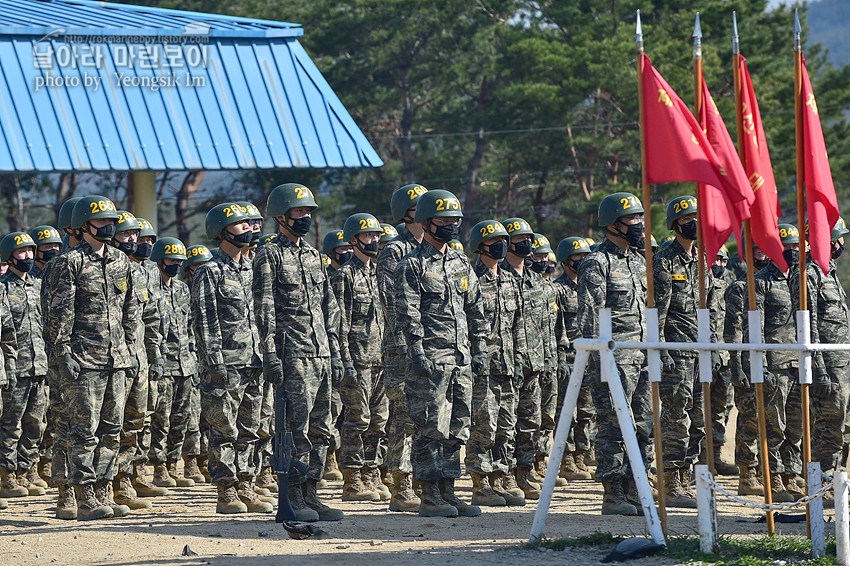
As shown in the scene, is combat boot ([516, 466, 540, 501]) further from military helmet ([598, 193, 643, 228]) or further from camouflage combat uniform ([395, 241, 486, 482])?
military helmet ([598, 193, 643, 228])

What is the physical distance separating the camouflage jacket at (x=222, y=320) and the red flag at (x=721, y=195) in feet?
13.0

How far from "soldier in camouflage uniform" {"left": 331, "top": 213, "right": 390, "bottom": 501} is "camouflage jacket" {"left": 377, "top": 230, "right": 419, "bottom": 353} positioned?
1.62 ft

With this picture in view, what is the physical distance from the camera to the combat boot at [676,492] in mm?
11031

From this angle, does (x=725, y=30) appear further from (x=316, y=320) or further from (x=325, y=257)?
(x=316, y=320)

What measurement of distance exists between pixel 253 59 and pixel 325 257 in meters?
10.3

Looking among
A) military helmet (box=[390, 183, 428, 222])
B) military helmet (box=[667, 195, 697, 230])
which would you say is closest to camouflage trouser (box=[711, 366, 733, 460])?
military helmet (box=[667, 195, 697, 230])

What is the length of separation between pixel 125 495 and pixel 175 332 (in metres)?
2.64

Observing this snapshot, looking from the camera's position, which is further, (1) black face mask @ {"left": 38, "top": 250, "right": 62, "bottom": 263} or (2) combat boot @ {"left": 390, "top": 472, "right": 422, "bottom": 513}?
(1) black face mask @ {"left": 38, "top": 250, "right": 62, "bottom": 263}

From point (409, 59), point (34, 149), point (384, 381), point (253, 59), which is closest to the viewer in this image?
point (384, 381)

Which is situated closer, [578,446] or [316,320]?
[316,320]

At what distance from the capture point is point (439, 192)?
1053 cm

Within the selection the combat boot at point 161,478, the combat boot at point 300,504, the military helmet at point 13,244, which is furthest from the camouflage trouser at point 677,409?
the military helmet at point 13,244

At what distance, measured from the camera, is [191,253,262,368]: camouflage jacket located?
34.0 ft

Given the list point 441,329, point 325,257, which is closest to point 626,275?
point 441,329
